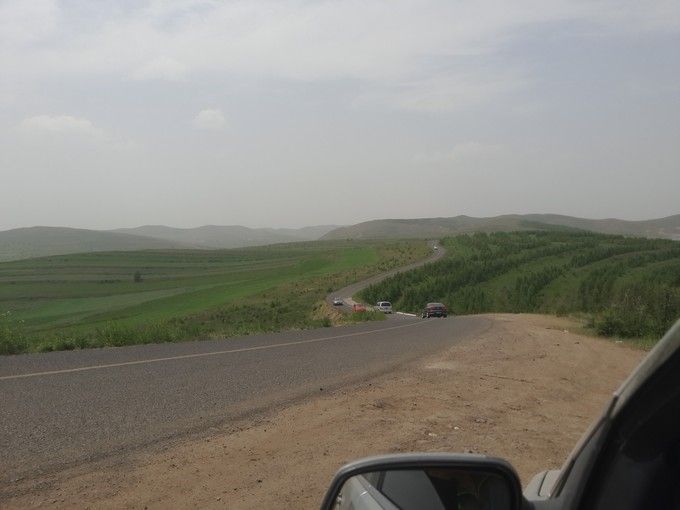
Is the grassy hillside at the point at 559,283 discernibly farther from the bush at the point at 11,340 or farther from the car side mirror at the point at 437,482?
the car side mirror at the point at 437,482

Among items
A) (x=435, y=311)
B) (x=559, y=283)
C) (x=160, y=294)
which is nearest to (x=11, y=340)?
(x=435, y=311)

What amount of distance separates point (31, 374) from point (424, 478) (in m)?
11.1

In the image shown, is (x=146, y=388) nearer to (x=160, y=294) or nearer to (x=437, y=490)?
(x=437, y=490)

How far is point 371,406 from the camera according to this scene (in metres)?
9.58

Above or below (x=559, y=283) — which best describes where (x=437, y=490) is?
above

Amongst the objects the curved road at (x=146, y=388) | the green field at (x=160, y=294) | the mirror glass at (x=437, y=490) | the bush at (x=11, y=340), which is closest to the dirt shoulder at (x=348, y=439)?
the curved road at (x=146, y=388)

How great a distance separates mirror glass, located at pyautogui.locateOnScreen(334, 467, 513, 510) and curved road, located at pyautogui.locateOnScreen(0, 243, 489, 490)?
15.5 ft

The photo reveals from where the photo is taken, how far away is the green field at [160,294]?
2036 cm

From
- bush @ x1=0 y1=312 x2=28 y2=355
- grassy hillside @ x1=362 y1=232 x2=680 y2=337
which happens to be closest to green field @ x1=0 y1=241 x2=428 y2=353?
bush @ x1=0 y1=312 x2=28 y2=355

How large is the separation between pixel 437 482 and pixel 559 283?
59778mm

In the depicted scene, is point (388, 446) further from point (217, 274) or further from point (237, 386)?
point (217, 274)

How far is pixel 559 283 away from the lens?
59.2 metres

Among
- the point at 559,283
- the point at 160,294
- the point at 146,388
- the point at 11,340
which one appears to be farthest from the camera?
the point at 160,294

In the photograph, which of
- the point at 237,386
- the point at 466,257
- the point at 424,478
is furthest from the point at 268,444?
the point at 466,257
